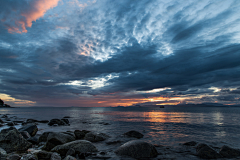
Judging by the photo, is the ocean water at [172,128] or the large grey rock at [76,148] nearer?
the large grey rock at [76,148]

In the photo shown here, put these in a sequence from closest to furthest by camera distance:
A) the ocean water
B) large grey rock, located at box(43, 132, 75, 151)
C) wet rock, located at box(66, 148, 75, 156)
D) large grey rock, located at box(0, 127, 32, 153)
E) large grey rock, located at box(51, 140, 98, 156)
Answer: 1. wet rock, located at box(66, 148, 75, 156)
2. large grey rock, located at box(51, 140, 98, 156)
3. large grey rock, located at box(0, 127, 32, 153)
4. large grey rock, located at box(43, 132, 75, 151)
5. the ocean water

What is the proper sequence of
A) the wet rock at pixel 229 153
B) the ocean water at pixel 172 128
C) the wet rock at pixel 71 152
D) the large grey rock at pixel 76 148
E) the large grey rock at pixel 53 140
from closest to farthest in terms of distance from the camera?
the wet rock at pixel 71 152
the wet rock at pixel 229 153
the large grey rock at pixel 76 148
the large grey rock at pixel 53 140
the ocean water at pixel 172 128

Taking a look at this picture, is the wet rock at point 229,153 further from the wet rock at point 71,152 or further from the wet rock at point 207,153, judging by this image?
the wet rock at point 71,152

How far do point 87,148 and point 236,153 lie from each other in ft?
40.5

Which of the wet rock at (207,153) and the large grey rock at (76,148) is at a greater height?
the large grey rock at (76,148)

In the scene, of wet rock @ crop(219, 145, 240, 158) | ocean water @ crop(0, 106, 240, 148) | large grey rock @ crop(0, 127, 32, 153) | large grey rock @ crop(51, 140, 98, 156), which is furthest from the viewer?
ocean water @ crop(0, 106, 240, 148)

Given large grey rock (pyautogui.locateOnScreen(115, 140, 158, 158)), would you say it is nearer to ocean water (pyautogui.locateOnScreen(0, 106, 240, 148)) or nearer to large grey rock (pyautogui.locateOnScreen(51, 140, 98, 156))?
large grey rock (pyautogui.locateOnScreen(51, 140, 98, 156))

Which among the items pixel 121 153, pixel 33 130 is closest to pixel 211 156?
pixel 121 153

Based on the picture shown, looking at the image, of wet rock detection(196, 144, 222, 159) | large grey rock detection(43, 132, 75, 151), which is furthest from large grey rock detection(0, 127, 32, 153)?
wet rock detection(196, 144, 222, 159)

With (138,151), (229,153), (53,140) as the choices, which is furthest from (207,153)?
(53,140)

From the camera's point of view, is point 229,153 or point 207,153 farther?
point 229,153

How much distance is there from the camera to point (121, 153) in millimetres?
11039

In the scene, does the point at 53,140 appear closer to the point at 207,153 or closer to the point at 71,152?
the point at 71,152

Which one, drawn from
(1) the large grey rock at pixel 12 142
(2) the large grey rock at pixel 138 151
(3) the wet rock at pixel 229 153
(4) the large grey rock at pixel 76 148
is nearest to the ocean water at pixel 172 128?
(3) the wet rock at pixel 229 153
